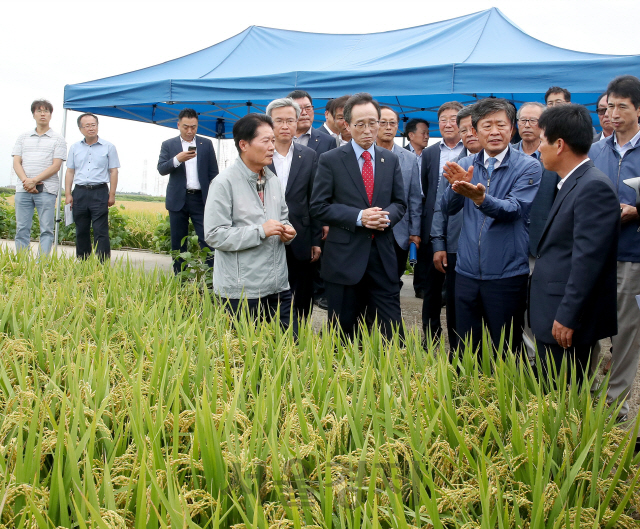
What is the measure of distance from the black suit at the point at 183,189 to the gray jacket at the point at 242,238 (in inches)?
126

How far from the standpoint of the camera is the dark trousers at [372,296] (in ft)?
11.8

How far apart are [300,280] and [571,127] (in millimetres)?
2303

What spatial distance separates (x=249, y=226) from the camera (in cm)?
324

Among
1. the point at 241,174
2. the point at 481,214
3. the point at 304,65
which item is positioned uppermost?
the point at 304,65

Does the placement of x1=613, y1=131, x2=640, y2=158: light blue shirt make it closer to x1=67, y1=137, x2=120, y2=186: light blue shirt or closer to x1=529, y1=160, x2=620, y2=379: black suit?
x1=529, y1=160, x2=620, y2=379: black suit

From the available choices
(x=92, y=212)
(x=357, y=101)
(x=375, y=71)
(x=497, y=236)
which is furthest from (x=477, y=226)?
(x=92, y=212)

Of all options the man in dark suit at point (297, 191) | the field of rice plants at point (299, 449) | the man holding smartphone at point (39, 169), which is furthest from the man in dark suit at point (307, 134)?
the man holding smartphone at point (39, 169)

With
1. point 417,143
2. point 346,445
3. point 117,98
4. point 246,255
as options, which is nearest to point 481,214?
point 246,255

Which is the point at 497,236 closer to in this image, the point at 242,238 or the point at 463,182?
the point at 463,182

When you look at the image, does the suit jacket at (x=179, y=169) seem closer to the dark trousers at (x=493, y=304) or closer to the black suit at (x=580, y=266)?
the dark trousers at (x=493, y=304)

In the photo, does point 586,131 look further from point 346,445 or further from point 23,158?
point 23,158

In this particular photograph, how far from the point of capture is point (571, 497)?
146cm

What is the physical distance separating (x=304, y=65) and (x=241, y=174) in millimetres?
4684

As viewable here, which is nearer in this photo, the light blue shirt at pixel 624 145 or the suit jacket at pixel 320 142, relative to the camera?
the light blue shirt at pixel 624 145
